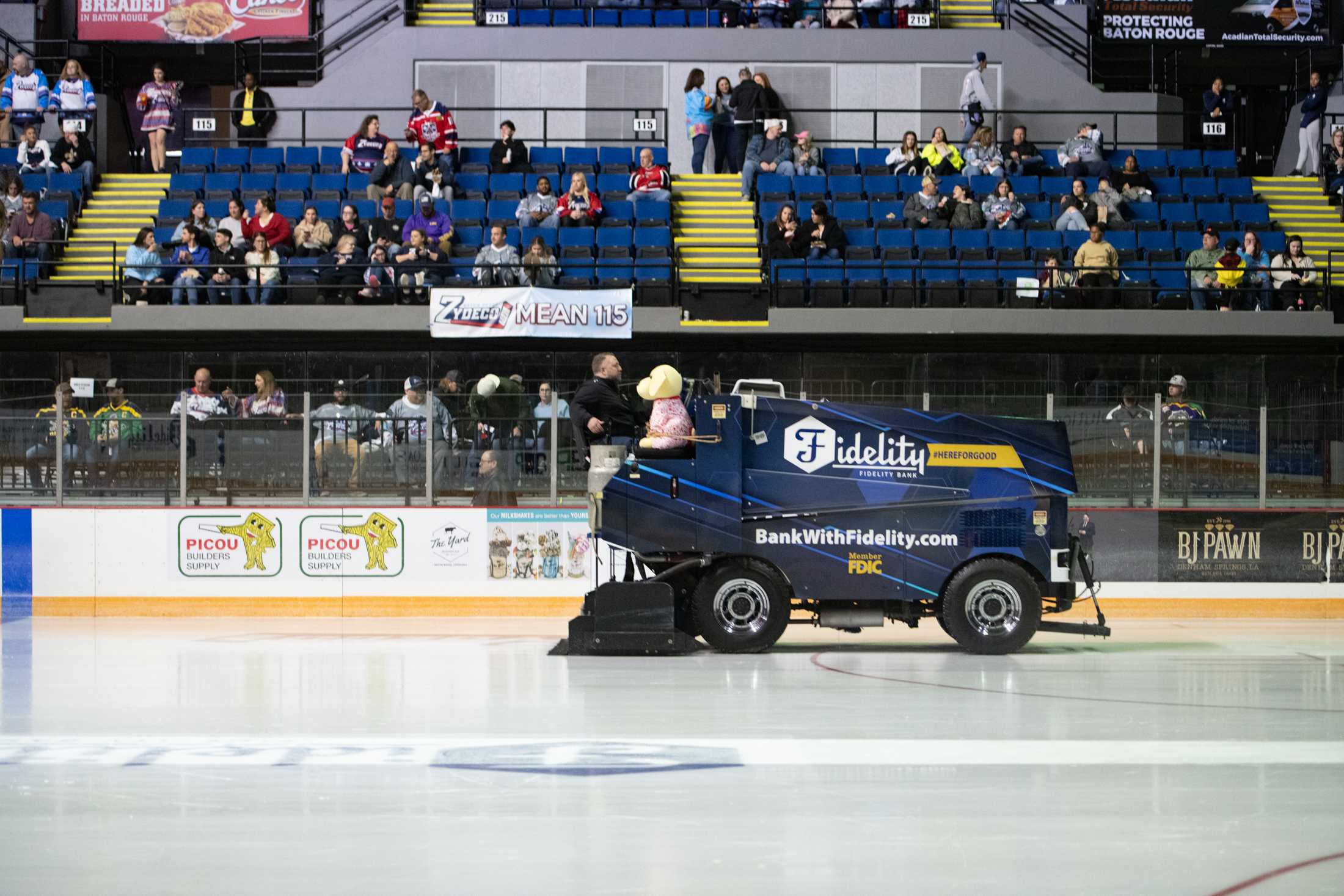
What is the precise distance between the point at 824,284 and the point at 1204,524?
523 centimetres

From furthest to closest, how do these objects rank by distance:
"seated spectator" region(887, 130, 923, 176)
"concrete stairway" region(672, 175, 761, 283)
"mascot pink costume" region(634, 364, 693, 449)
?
"seated spectator" region(887, 130, 923, 176) < "concrete stairway" region(672, 175, 761, 283) < "mascot pink costume" region(634, 364, 693, 449)

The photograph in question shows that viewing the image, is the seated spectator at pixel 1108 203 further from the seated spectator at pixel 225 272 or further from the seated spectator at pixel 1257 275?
the seated spectator at pixel 225 272

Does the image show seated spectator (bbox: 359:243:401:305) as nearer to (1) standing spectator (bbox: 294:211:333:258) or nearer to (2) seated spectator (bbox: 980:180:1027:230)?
(1) standing spectator (bbox: 294:211:333:258)

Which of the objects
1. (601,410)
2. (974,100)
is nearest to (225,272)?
(601,410)

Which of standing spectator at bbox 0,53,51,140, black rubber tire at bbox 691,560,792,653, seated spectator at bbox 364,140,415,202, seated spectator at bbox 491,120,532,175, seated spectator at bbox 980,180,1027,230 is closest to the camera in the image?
black rubber tire at bbox 691,560,792,653

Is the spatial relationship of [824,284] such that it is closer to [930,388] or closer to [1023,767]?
[930,388]

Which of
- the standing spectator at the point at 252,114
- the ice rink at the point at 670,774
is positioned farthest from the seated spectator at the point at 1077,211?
the standing spectator at the point at 252,114

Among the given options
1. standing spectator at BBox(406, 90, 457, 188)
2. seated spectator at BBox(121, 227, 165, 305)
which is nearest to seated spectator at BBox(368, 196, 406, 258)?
standing spectator at BBox(406, 90, 457, 188)

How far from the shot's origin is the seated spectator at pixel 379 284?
16734mm

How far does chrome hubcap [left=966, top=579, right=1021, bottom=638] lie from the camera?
34.8 feet

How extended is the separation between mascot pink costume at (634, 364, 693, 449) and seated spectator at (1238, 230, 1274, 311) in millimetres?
9699

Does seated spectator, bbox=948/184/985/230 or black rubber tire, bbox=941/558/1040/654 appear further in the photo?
seated spectator, bbox=948/184/985/230

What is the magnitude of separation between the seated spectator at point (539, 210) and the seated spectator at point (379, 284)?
213 cm

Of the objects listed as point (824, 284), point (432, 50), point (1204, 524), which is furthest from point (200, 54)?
Result: point (1204, 524)
